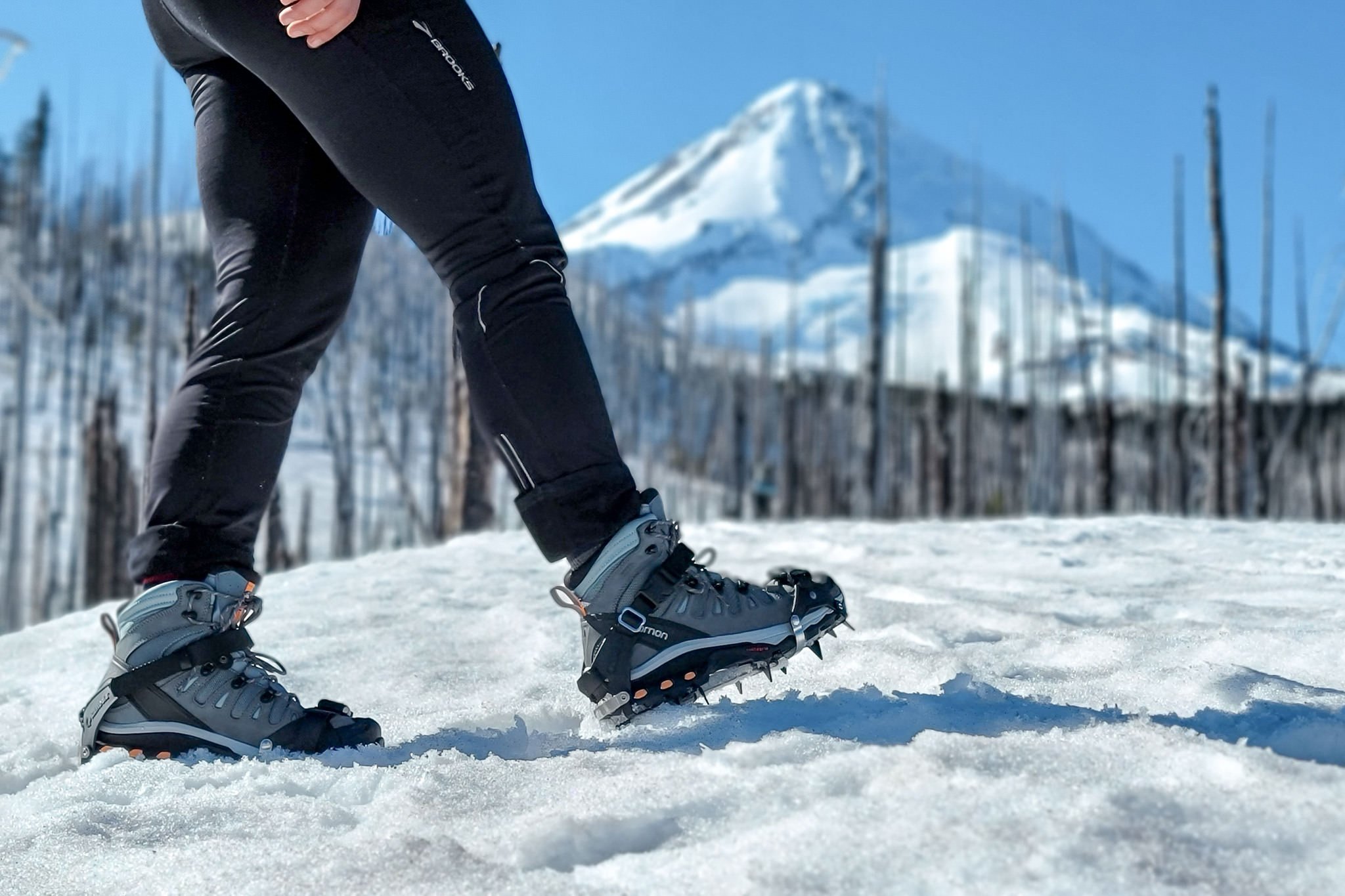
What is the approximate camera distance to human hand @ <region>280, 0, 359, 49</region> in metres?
1.09

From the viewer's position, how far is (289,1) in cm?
110

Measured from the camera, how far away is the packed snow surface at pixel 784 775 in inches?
29.0

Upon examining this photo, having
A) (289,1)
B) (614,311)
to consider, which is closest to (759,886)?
(289,1)

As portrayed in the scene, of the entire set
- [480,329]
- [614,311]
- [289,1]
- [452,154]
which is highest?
[614,311]

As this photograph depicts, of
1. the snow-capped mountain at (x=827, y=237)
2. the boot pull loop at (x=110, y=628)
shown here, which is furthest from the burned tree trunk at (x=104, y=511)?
the snow-capped mountain at (x=827, y=237)

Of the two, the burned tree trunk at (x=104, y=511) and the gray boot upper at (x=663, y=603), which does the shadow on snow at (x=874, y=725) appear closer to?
the gray boot upper at (x=663, y=603)

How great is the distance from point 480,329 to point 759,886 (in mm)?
677

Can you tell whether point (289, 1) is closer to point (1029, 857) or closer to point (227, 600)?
point (227, 600)

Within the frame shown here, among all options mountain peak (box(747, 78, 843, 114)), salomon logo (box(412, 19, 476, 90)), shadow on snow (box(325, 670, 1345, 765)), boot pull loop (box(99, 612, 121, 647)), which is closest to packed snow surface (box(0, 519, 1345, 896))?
shadow on snow (box(325, 670, 1345, 765))

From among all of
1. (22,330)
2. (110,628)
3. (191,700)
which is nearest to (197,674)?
(191,700)

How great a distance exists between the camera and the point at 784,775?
0.90 m

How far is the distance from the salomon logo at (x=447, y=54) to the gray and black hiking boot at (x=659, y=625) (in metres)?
0.48

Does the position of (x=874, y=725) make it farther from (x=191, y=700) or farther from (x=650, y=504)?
(x=191, y=700)

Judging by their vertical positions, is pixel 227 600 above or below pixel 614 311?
below
